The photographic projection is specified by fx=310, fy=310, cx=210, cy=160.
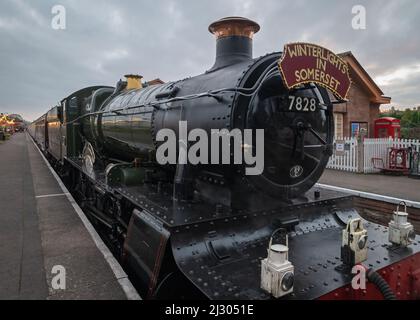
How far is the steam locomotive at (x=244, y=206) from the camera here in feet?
8.60

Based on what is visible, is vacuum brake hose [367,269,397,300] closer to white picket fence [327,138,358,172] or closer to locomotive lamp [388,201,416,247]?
locomotive lamp [388,201,416,247]

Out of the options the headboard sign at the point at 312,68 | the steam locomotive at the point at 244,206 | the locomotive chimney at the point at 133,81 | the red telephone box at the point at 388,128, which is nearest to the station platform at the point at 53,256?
the steam locomotive at the point at 244,206

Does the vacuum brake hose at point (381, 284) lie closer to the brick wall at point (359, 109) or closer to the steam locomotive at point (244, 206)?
the steam locomotive at point (244, 206)

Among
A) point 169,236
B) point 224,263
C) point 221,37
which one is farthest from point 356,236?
point 221,37

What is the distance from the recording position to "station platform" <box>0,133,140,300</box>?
3400mm

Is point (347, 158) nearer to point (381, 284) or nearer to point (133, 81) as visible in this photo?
point (133, 81)

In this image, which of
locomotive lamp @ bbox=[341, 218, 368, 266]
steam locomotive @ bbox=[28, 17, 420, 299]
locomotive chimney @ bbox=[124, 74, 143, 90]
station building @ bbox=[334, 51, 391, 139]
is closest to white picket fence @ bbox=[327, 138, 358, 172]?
station building @ bbox=[334, 51, 391, 139]

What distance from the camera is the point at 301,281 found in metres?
2.48

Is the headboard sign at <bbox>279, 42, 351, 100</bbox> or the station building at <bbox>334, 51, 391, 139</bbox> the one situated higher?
the station building at <bbox>334, 51, 391, 139</bbox>

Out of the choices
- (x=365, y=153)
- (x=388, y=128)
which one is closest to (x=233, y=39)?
(x=365, y=153)

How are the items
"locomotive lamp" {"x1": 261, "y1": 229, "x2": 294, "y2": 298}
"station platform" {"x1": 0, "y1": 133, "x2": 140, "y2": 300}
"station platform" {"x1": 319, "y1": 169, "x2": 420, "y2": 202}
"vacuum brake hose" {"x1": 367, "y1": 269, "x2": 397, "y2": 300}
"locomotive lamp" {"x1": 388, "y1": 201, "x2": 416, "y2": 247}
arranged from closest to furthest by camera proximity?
"locomotive lamp" {"x1": 261, "y1": 229, "x2": 294, "y2": 298} < "vacuum brake hose" {"x1": 367, "y1": 269, "x2": 397, "y2": 300} < "locomotive lamp" {"x1": 388, "y1": 201, "x2": 416, "y2": 247} < "station platform" {"x1": 0, "y1": 133, "x2": 140, "y2": 300} < "station platform" {"x1": 319, "y1": 169, "x2": 420, "y2": 202}

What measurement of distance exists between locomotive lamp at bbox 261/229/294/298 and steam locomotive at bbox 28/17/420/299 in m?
0.01

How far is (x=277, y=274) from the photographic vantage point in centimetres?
219
